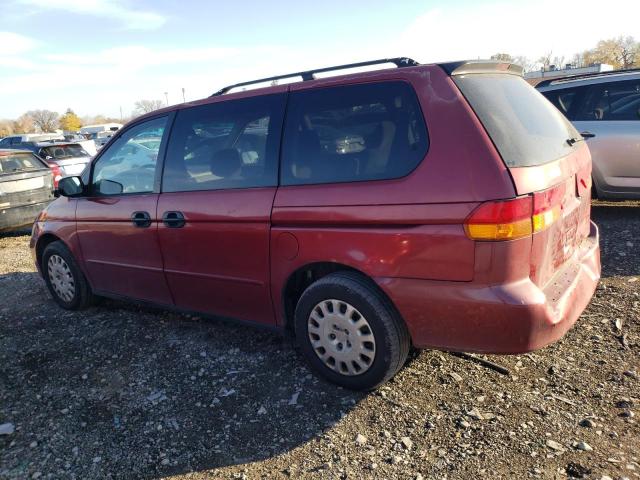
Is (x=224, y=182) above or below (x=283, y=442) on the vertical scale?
above

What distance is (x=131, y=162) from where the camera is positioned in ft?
13.0

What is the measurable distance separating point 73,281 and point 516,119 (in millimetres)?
4005

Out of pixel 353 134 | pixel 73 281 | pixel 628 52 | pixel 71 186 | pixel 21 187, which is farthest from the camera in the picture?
pixel 628 52

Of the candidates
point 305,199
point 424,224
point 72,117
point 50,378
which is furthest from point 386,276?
point 72,117

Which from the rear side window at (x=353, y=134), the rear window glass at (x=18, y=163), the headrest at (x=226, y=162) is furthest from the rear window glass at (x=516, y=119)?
the rear window glass at (x=18, y=163)

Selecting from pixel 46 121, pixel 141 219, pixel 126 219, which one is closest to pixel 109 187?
pixel 126 219

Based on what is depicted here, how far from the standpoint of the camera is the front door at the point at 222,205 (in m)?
3.08

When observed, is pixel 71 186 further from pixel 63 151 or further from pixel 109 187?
pixel 63 151

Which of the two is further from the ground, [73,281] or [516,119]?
[516,119]

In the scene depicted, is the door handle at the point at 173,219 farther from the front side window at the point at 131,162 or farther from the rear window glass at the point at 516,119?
the rear window glass at the point at 516,119

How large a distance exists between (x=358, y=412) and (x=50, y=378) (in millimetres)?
2212

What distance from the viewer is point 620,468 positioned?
2.19 m

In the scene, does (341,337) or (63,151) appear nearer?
(341,337)

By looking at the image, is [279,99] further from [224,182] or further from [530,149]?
[530,149]
